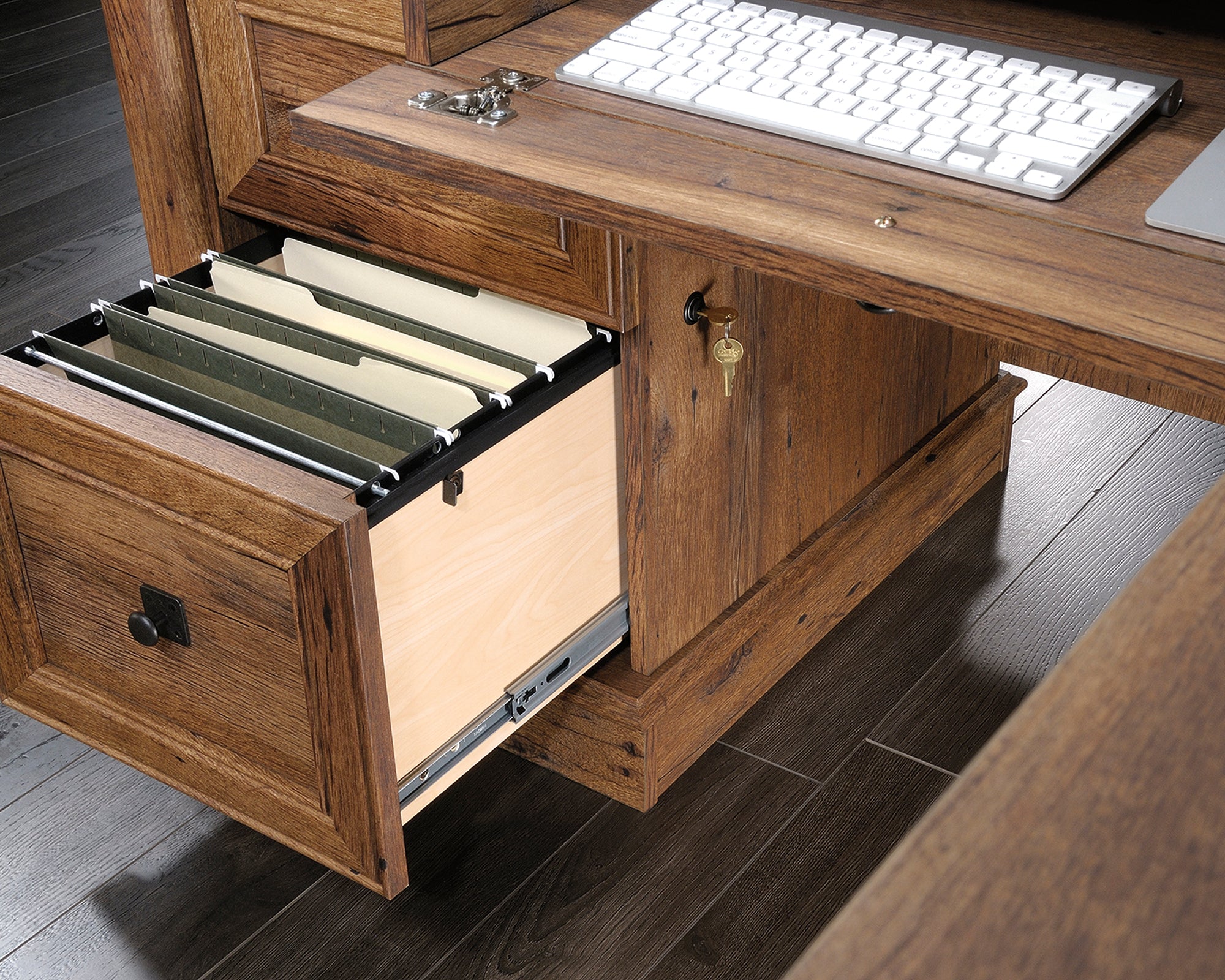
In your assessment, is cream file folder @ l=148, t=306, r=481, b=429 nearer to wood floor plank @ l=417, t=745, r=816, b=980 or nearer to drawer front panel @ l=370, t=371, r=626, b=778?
drawer front panel @ l=370, t=371, r=626, b=778

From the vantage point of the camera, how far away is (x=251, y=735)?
3.14 ft

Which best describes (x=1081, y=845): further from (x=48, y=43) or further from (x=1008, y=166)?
(x=48, y=43)

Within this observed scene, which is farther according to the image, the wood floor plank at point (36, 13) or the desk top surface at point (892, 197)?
the wood floor plank at point (36, 13)

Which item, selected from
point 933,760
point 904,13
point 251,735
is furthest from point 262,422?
point 933,760

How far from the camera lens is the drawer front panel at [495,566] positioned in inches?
36.4

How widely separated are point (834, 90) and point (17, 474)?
0.63 m

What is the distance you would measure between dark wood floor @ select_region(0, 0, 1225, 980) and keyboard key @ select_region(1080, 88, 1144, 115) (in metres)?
0.68

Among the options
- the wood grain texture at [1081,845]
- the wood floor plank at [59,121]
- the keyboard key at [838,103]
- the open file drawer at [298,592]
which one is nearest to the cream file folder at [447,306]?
the open file drawer at [298,592]

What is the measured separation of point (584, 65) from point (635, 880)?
2.24 ft

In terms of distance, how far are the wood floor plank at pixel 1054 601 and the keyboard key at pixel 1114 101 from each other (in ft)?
2.30

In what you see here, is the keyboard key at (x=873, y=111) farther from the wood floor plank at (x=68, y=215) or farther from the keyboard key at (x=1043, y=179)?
the wood floor plank at (x=68, y=215)

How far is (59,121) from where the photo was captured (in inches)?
110

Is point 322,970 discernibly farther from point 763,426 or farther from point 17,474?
point 763,426

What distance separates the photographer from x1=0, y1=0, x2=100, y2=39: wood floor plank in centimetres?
329
